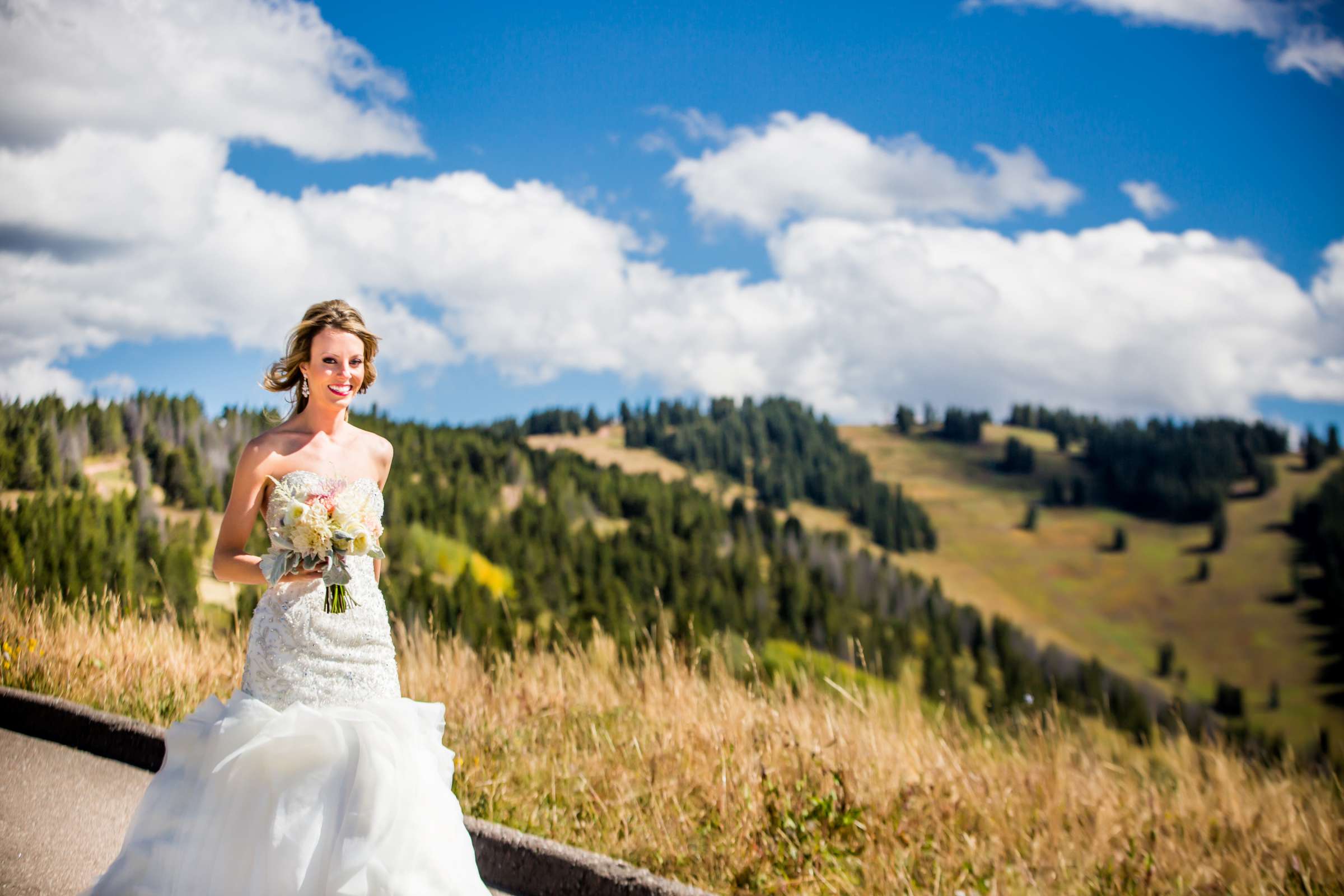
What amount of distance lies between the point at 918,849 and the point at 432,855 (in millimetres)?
2297

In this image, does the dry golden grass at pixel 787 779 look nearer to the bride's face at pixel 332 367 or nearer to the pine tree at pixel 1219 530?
the bride's face at pixel 332 367

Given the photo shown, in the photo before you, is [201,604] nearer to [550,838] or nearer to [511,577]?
[550,838]

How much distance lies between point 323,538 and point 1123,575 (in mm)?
175747

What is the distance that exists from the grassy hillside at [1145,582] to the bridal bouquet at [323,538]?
145m

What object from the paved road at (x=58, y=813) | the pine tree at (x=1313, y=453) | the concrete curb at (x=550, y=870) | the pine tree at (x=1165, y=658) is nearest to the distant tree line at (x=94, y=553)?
the paved road at (x=58, y=813)

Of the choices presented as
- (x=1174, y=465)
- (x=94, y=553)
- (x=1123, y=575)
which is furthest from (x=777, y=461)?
(x=94, y=553)

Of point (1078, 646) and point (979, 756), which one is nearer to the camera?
point (979, 756)

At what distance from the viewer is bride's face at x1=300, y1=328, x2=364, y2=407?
329 cm

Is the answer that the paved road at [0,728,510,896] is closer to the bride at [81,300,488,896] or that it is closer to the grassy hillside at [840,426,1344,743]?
the bride at [81,300,488,896]

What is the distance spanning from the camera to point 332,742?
288 cm

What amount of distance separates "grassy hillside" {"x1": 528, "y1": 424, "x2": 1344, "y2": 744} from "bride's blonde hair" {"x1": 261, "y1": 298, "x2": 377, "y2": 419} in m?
143

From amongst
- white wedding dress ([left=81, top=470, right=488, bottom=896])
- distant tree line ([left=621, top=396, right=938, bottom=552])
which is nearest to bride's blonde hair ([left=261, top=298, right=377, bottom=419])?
white wedding dress ([left=81, top=470, right=488, bottom=896])

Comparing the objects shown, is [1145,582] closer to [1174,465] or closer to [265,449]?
[1174,465]

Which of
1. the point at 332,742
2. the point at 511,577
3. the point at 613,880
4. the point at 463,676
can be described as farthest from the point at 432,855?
the point at 511,577
